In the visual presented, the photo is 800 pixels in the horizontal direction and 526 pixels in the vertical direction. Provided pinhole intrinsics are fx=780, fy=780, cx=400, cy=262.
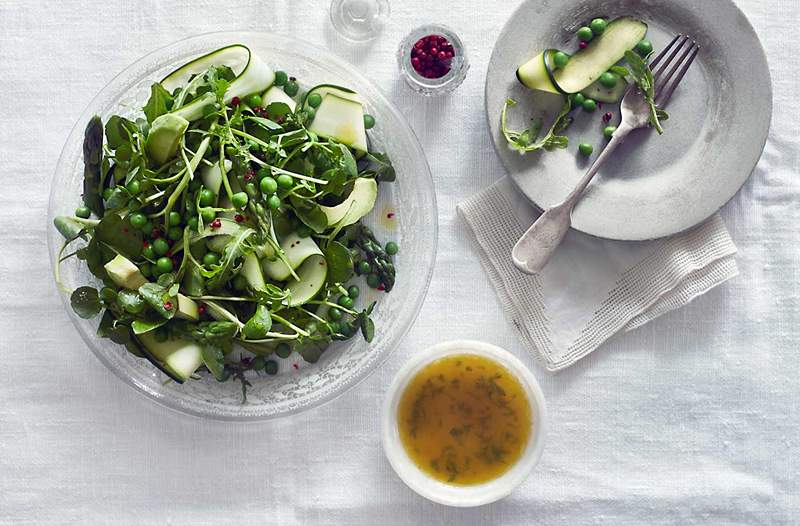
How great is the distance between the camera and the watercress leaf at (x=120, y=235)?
5.19ft

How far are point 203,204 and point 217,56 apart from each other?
0.33 metres

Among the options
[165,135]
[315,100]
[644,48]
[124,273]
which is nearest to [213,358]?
[124,273]

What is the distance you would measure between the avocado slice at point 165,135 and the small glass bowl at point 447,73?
519mm

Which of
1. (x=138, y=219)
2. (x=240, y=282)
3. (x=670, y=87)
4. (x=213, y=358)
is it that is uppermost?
(x=670, y=87)

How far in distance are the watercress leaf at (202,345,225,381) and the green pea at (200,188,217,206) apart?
296 millimetres

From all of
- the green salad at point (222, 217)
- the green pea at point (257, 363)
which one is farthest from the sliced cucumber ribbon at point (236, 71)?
the green pea at point (257, 363)

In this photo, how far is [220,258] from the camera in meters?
1.60

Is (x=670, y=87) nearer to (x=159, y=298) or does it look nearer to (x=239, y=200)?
(x=239, y=200)

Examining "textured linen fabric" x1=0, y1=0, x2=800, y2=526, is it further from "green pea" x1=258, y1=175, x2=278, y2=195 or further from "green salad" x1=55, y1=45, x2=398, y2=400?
"green pea" x1=258, y1=175, x2=278, y2=195

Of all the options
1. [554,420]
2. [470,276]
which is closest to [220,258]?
[470,276]

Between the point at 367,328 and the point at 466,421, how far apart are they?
351mm

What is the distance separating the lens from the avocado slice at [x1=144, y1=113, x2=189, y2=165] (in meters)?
1.55

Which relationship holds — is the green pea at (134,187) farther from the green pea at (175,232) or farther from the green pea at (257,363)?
the green pea at (257,363)

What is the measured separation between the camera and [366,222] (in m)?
1.77
